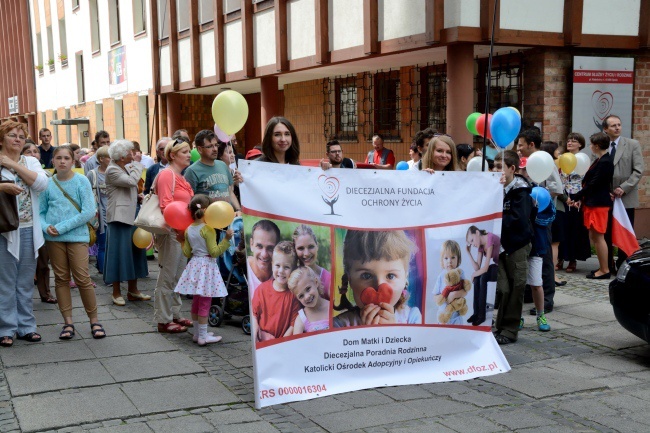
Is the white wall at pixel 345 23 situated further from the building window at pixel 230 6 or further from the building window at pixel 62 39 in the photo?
the building window at pixel 62 39

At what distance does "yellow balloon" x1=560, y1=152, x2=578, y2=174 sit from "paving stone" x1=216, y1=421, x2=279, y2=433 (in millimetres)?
6023

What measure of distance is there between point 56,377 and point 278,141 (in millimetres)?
2558

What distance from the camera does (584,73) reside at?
39.7 feet

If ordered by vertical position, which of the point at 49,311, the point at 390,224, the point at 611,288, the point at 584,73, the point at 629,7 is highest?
the point at 629,7

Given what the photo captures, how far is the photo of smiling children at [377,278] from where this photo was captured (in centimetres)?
553

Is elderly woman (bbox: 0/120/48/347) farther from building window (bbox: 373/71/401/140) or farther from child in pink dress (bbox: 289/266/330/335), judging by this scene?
building window (bbox: 373/71/401/140)

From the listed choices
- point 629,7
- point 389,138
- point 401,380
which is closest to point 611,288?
point 401,380

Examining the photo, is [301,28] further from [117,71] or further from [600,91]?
[117,71]

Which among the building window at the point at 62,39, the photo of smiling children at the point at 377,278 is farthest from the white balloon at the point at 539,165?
the building window at the point at 62,39

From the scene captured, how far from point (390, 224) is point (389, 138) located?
10257 millimetres

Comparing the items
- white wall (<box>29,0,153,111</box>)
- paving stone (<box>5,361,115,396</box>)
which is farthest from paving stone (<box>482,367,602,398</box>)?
white wall (<box>29,0,153,111</box>)

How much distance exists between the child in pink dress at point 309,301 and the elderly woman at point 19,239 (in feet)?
9.47

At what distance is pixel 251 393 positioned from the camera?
5512 mm

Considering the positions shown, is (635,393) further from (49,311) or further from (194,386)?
(49,311)
